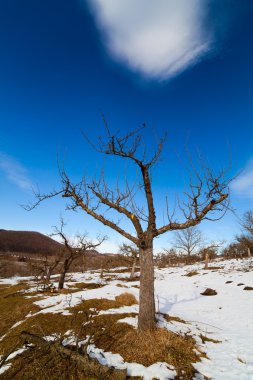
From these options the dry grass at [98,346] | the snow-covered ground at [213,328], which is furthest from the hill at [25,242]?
the dry grass at [98,346]

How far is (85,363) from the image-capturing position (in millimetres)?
4906

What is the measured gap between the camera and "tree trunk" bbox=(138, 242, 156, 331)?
701 centimetres

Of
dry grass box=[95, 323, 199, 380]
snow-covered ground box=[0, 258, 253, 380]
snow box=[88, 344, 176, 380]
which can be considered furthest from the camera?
dry grass box=[95, 323, 199, 380]

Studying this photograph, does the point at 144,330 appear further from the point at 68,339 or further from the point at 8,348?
the point at 8,348

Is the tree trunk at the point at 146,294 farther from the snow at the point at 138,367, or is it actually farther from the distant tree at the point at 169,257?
the distant tree at the point at 169,257

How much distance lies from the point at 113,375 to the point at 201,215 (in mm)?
4743

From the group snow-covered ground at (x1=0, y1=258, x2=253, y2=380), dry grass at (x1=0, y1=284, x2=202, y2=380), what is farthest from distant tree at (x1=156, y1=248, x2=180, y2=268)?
dry grass at (x1=0, y1=284, x2=202, y2=380)

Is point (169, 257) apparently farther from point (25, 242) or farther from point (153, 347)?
point (25, 242)

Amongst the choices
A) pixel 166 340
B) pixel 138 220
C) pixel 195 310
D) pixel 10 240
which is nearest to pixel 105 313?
pixel 166 340

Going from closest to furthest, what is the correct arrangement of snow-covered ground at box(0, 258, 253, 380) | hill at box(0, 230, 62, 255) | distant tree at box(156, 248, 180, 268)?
snow-covered ground at box(0, 258, 253, 380)
distant tree at box(156, 248, 180, 268)
hill at box(0, 230, 62, 255)

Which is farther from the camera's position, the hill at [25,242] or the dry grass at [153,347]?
the hill at [25,242]

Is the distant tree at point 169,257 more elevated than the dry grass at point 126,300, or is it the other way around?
the distant tree at point 169,257

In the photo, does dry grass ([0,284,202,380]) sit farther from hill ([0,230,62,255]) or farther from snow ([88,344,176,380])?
hill ([0,230,62,255])

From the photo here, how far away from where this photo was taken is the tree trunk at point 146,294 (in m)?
7.01
